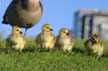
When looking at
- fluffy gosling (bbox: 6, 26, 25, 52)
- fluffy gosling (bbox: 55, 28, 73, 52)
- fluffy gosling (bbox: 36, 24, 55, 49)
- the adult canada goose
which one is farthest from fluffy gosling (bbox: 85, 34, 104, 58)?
fluffy gosling (bbox: 6, 26, 25, 52)

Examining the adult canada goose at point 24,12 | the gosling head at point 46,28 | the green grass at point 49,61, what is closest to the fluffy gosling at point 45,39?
the gosling head at point 46,28

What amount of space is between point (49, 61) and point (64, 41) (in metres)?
1.79

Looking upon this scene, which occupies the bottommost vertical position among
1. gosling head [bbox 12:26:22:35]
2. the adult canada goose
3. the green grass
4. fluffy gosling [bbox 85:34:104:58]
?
the green grass

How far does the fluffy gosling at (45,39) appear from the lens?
1291cm

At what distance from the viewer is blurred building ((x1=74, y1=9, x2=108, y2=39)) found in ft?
130

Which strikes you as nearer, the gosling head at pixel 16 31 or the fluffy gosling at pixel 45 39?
the gosling head at pixel 16 31

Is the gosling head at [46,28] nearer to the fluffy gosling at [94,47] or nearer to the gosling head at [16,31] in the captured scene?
the gosling head at [16,31]

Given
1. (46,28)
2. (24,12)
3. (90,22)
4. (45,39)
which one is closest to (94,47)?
(45,39)

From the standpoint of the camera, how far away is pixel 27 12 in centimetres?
1259

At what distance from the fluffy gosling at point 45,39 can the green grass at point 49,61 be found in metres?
0.48

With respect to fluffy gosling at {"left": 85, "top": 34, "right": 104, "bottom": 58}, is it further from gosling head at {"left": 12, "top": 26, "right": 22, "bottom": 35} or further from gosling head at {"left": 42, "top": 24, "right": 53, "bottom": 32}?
gosling head at {"left": 12, "top": 26, "right": 22, "bottom": 35}

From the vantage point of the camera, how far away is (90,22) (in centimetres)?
4222

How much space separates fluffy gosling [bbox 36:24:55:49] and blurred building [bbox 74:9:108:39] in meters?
24.3

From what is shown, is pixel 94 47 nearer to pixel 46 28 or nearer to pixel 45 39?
pixel 45 39
